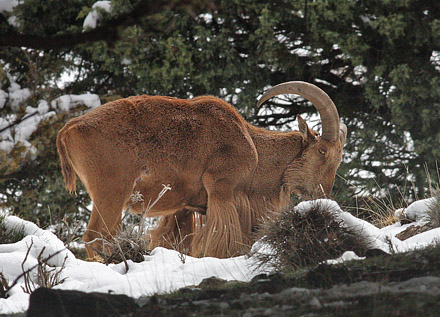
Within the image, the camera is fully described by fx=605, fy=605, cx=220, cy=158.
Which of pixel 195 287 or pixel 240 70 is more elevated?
pixel 240 70

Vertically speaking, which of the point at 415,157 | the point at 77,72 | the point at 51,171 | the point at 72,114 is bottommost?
the point at 415,157

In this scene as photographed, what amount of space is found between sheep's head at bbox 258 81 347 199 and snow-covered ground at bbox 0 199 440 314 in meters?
2.53

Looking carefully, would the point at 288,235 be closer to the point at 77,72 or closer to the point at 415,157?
the point at 415,157

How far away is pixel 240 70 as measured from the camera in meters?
13.7

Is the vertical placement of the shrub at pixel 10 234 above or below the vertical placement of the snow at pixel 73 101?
below

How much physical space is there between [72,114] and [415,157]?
7.97 metres

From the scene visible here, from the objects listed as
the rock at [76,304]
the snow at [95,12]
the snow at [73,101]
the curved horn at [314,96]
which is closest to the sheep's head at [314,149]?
the curved horn at [314,96]

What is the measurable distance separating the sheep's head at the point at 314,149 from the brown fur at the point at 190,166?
0.01 metres

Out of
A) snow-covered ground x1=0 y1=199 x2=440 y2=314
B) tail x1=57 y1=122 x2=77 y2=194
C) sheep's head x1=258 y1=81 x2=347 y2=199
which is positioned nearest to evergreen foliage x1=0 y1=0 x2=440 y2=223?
sheep's head x1=258 y1=81 x2=347 y2=199

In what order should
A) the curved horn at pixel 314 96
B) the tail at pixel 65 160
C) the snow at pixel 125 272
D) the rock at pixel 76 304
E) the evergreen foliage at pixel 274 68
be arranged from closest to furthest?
1. the rock at pixel 76 304
2. the snow at pixel 125 272
3. the tail at pixel 65 160
4. the curved horn at pixel 314 96
5. the evergreen foliage at pixel 274 68

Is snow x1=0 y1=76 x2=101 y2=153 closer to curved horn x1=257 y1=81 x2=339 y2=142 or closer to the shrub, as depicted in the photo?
curved horn x1=257 y1=81 x2=339 y2=142

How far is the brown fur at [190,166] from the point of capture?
21.1 feet

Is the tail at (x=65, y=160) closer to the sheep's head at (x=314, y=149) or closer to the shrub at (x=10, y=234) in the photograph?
the shrub at (x=10, y=234)

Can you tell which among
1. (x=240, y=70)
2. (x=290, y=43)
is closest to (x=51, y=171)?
(x=240, y=70)
